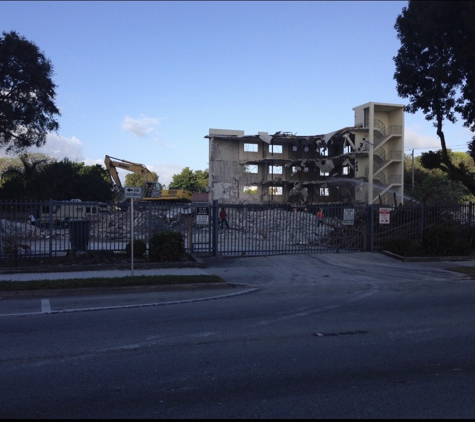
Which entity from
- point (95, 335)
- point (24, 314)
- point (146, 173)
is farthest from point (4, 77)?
point (95, 335)

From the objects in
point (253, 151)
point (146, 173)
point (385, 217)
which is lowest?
point (385, 217)

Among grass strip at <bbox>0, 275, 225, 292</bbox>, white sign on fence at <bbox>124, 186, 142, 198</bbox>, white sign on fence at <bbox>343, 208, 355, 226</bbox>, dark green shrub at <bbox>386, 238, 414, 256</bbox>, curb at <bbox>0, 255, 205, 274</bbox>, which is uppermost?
white sign on fence at <bbox>124, 186, 142, 198</bbox>

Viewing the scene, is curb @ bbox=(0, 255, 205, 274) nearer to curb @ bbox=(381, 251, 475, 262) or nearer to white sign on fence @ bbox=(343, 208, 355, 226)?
white sign on fence @ bbox=(343, 208, 355, 226)

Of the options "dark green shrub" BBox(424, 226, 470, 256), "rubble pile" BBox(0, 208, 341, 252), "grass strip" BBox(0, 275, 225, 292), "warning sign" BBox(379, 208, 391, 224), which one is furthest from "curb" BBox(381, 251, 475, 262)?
"grass strip" BBox(0, 275, 225, 292)

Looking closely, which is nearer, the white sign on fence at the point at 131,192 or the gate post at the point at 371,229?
the white sign on fence at the point at 131,192

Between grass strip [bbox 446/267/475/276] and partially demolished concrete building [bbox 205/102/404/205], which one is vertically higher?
partially demolished concrete building [bbox 205/102/404/205]

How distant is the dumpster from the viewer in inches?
715

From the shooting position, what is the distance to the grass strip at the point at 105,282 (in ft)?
43.3

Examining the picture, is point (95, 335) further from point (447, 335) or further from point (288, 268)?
point (288, 268)

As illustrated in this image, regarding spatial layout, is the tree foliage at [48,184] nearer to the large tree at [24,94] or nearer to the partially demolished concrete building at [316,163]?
the large tree at [24,94]

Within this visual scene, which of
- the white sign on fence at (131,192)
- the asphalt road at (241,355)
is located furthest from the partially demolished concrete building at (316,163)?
the asphalt road at (241,355)

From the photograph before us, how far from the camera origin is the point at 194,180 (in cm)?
9862

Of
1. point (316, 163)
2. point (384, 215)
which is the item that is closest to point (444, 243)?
point (384, 215)

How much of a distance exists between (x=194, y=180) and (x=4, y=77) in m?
61.9
